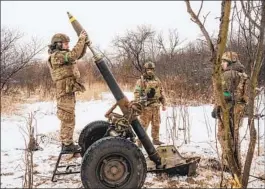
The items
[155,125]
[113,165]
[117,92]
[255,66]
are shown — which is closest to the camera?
[255,66]

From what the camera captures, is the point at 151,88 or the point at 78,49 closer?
the point at 78,49

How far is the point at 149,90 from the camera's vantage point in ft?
24.4

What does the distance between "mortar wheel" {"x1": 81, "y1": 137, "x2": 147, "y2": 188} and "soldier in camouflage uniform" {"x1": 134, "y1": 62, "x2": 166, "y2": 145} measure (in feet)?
10.6

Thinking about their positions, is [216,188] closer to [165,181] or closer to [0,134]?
[165,181]

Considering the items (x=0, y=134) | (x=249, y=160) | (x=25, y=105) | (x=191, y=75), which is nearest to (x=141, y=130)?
(x=249, y=160)

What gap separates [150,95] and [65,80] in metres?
2.39

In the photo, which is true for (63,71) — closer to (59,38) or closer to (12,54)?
(59,38)

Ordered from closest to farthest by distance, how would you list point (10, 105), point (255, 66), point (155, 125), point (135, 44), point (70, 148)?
point (255, 66) < point (70, 148) < point (155, 125) < point (10, 105) < point (135, 44)

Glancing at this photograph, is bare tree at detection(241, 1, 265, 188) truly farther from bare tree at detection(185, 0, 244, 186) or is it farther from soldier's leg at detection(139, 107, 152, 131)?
soldier's leg at detection(139, 107, 152, 131)

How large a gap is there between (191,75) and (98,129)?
33.6 ft

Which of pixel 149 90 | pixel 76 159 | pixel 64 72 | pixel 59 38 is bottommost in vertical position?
pixel 76 159

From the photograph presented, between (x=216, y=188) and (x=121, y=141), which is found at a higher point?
(x=121, y=141)

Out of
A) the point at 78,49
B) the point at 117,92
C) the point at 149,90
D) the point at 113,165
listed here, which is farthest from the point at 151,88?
the point at 113,165

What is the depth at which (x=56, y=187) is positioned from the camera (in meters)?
4.66
